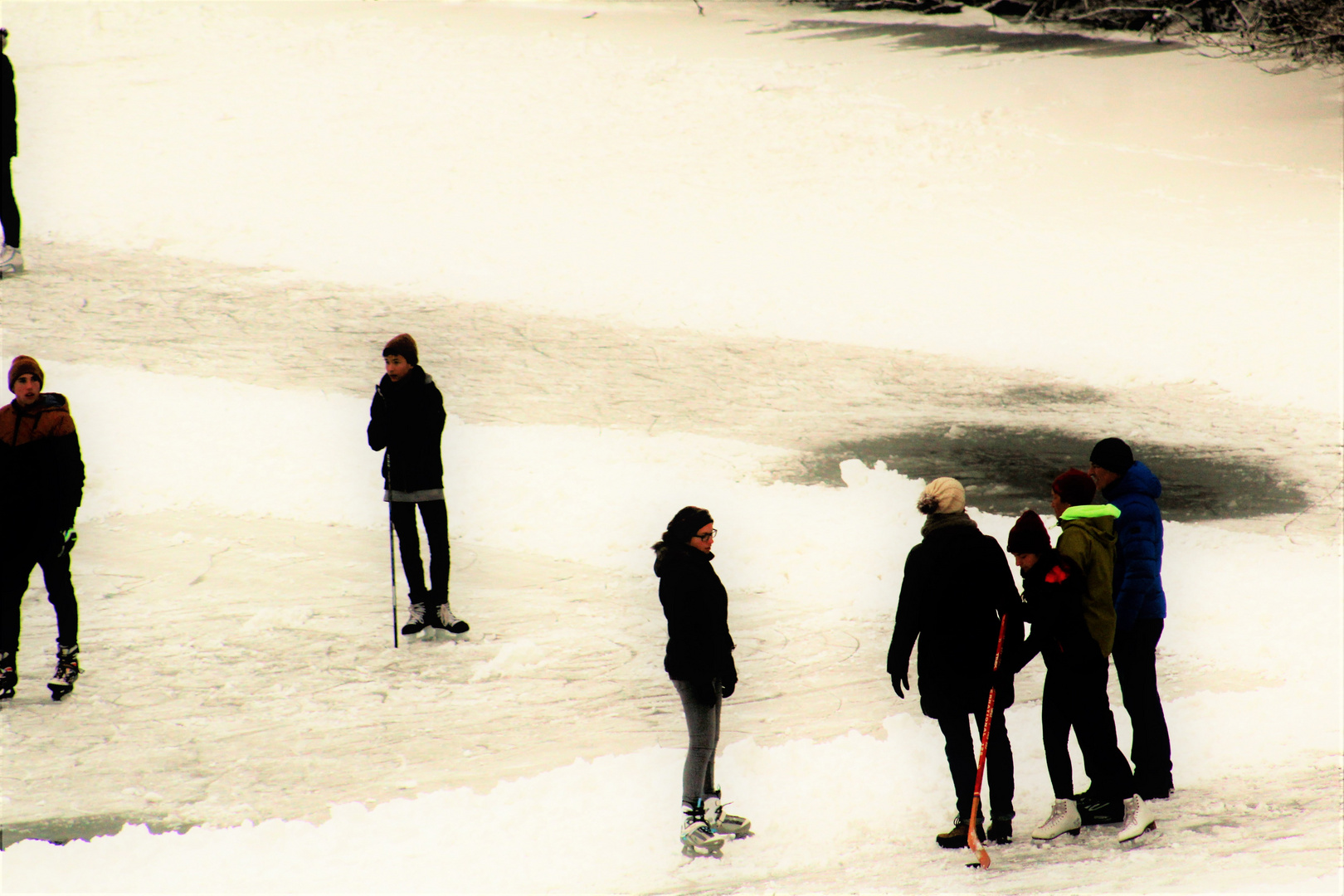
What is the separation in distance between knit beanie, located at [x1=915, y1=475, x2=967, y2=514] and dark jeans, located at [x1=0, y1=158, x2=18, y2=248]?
9212 mm

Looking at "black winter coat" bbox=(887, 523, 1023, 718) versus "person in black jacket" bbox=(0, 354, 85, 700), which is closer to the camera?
"black winter coat" bbox=(887, 523, 1023, 718)

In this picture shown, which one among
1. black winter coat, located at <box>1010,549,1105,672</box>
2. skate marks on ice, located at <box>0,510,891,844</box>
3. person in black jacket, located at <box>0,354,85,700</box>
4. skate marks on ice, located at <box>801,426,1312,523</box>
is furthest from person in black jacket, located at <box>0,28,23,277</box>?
black winter coat, located at <box>1010,549,1105,672</box>

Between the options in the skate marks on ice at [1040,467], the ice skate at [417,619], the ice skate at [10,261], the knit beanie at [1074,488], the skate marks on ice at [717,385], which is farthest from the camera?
the ice skate at [10,261]

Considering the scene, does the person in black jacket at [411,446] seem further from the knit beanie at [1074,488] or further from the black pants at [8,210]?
the black pants at [8,210]

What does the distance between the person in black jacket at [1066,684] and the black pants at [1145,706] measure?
0.66 feet

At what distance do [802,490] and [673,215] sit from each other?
23.1 ft

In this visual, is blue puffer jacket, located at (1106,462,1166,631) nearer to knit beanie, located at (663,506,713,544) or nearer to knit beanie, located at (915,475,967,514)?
knit beanie, located at (915,475,967,514)

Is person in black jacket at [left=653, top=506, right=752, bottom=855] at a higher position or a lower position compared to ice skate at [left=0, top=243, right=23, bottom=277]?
lower

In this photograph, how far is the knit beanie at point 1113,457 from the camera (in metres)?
5.11

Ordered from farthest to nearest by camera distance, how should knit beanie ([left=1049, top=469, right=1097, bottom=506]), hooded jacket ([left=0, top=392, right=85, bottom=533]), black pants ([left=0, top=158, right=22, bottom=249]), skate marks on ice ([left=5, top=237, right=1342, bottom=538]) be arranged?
black pants ([left=0, top=158, right=22, bottom=249])
skate marks on ice ([left=5, top=237, right=1342, bottom=538])
hooded jacket ([left=0, top=392, right=85, bottom=533])
knit beanie ([left=1049, top=469, right=1097, bottom=506])

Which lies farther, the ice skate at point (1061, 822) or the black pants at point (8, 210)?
the black pants at point (8, 210)

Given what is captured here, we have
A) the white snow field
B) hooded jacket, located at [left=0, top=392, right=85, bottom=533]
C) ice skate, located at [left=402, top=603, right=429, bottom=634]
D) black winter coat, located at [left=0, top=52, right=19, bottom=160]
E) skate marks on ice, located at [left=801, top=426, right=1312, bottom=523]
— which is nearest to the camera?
the white snow field

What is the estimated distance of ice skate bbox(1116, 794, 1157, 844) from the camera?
5.00 metres

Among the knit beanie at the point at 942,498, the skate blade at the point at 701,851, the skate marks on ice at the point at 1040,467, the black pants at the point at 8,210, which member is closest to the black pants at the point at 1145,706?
the knit beanie at the point at 942,498
